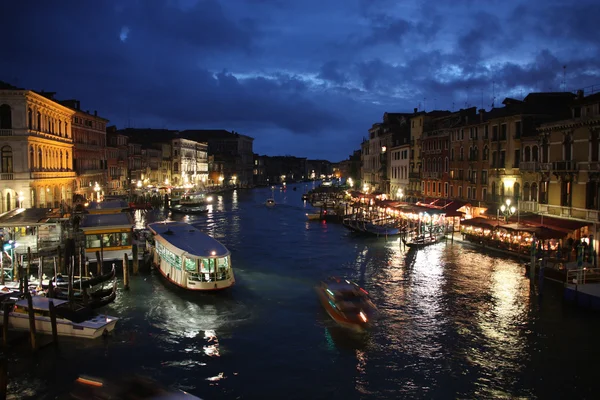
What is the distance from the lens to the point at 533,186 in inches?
1303

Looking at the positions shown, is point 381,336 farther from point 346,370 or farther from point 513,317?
point 513,317

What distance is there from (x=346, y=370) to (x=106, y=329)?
8248mm

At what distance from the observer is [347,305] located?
61.4 ft

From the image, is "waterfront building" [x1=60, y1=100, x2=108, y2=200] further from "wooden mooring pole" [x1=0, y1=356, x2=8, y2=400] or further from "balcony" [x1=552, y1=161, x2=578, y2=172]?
"balcony" [x1=552, y1=161, x2=578, y2=172]

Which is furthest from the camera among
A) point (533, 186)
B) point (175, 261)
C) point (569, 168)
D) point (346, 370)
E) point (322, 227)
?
point (322, 227)

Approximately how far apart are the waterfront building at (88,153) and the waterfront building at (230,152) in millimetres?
66716

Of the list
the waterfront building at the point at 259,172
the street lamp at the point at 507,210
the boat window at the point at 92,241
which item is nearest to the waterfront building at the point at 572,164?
the street lamp at the point at 507,210

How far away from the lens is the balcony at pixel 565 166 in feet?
90.5

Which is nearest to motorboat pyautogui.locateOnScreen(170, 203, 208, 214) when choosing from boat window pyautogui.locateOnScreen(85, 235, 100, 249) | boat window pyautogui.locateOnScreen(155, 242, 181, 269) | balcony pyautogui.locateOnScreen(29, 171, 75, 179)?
balcony pyautogui.locateOnScreen(29, 171, 75, 179)

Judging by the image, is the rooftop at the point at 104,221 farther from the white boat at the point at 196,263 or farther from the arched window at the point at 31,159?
the arched window at the point at 31,159

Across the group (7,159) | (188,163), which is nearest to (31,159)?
(7,159)

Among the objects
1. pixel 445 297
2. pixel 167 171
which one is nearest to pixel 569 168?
pixel 445 297

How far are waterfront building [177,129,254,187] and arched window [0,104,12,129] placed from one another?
92785 mm

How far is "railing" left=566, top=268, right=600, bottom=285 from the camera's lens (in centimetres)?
2125
